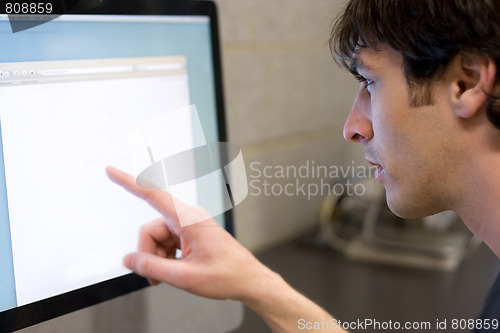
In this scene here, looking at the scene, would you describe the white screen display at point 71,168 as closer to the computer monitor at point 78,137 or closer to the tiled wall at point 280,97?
the computer monitor at point 78,137

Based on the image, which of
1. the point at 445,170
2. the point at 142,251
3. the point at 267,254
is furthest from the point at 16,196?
the point at 267,254

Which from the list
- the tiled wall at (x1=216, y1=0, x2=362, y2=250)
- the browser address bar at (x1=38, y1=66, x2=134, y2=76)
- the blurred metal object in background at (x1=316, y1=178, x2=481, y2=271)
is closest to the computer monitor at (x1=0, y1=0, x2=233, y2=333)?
the browser address bar at (x1=38, y1=66, x2=134, y2=76)

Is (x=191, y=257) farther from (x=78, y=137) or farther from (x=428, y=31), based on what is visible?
(x=428, y=31)

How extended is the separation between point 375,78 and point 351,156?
2.46ft

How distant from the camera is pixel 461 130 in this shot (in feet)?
1.80

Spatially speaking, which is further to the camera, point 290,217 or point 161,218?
point 290,217

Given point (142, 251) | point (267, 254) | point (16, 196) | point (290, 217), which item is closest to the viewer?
point (16, 196)

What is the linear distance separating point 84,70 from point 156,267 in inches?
9.1

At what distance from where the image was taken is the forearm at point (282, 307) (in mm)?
629

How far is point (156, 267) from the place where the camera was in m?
0.59

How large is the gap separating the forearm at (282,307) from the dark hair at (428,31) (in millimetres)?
279

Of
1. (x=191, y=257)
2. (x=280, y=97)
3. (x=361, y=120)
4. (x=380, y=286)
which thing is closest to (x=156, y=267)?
(x=191, y=257)

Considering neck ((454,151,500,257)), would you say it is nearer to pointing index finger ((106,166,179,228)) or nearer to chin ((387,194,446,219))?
chin ((387,194,446,219))

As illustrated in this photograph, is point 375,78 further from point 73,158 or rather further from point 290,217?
point 290,217
